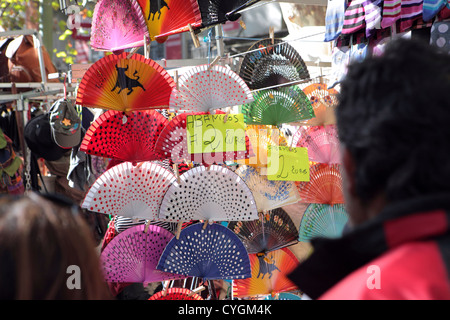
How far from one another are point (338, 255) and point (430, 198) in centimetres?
21

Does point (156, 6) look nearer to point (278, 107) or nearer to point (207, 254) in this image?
point (278, 107)

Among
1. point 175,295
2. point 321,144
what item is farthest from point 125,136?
point 321,144

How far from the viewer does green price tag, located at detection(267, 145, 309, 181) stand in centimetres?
312

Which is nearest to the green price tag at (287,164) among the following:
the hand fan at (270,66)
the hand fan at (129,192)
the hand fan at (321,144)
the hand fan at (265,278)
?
the hand fan at (321,144)

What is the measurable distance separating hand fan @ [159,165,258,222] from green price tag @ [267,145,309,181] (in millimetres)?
383

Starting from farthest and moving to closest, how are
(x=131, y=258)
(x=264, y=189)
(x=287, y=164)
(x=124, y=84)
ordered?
(x=264, y=189) < (x=287, y=164) < (x=131, y=258) < (x=124, y=84)

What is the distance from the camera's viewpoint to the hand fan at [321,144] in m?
3.48

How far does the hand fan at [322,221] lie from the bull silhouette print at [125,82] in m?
1.52

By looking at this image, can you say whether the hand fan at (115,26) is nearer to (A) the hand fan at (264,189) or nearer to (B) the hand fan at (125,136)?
(B) the hand fan at (125,136)

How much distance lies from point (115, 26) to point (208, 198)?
3.37ft

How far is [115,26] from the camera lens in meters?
2.73

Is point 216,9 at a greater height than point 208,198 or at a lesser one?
greater

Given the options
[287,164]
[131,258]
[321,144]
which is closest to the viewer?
[131,258]
